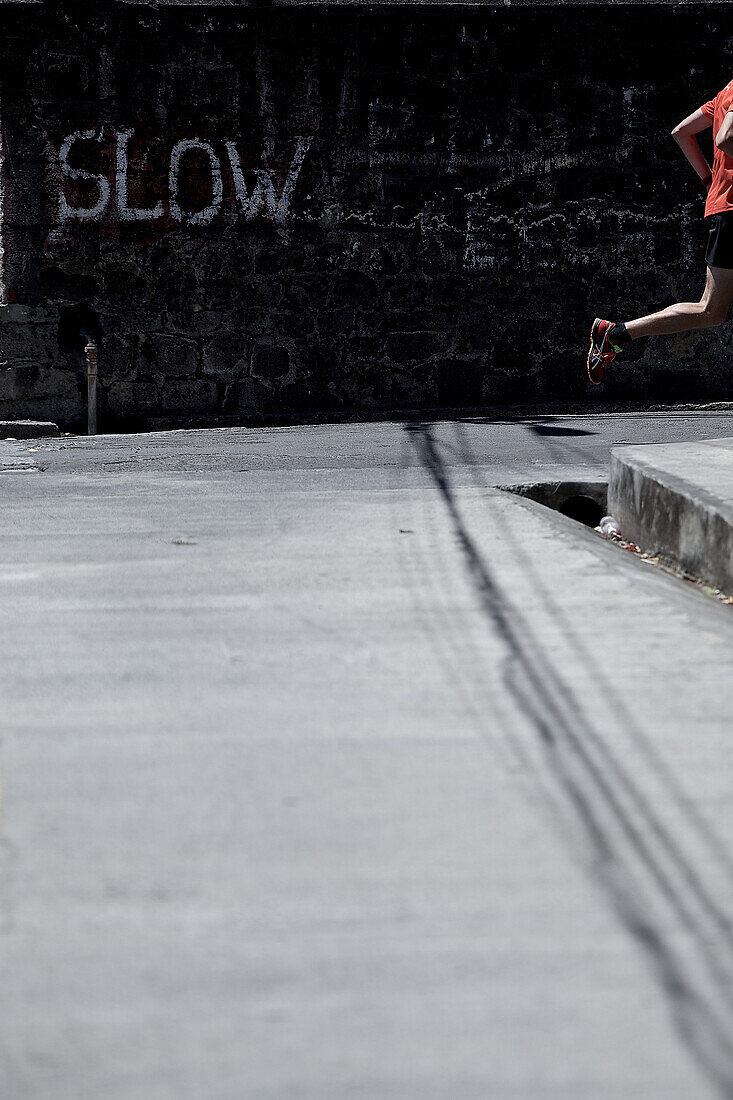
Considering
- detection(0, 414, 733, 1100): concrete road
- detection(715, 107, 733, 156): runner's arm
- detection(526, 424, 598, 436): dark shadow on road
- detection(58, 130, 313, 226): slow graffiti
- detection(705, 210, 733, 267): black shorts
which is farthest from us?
detection(58, 130, 313, 226): slow graffiti

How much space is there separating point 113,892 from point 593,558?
80.0 inches

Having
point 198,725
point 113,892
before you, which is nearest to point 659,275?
point 198,725

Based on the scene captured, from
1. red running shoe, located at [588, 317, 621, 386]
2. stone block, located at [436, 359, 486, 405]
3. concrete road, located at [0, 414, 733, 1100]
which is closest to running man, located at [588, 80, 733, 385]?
red running shoe, located at [588, 317, 621, 386]

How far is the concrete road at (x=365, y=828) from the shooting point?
3.86ft

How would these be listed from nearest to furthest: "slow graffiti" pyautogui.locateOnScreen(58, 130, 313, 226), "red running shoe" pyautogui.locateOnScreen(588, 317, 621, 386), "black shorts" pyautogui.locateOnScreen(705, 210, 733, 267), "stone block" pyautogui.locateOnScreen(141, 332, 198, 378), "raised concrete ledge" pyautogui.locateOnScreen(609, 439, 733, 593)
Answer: "raised concrete ledge" pyautogui.locateOnScreen(609, 439, 733, 593)
"black shorts" pyautogui.locateOnScreen(705, 210, 733, 267)
"red running shoe" pyautogui.locateOnScreen(588, 317, 621, 386)
"slow graffiti" pyautogui.locateOnScreen(58, 130, 313, 226)
"stone block" pyautogui.locateOnScreen(141, 332, 198, 378)

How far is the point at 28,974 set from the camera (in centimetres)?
130

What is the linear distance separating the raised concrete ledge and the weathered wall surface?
14.6 feet

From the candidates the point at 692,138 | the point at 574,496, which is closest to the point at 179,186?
the point at 692,138

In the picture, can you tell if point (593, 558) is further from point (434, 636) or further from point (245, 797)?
point (245, 797)

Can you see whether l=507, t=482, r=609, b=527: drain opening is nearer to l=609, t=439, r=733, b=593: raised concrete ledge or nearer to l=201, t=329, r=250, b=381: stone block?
l=609, t=439, r=733, b=593: raised concrete ledge

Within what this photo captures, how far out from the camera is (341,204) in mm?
8703

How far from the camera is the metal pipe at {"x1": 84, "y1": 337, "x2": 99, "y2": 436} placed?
27.0 ft

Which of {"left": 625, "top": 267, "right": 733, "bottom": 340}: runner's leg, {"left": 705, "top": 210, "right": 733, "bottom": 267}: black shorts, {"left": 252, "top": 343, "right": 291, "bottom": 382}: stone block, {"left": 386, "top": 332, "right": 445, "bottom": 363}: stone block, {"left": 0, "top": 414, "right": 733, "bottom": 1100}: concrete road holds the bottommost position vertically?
{"left": 0, "top": 414, "right": 733, "bottom": 1100}: concrete road

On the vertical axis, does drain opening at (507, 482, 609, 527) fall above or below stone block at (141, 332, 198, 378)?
below
